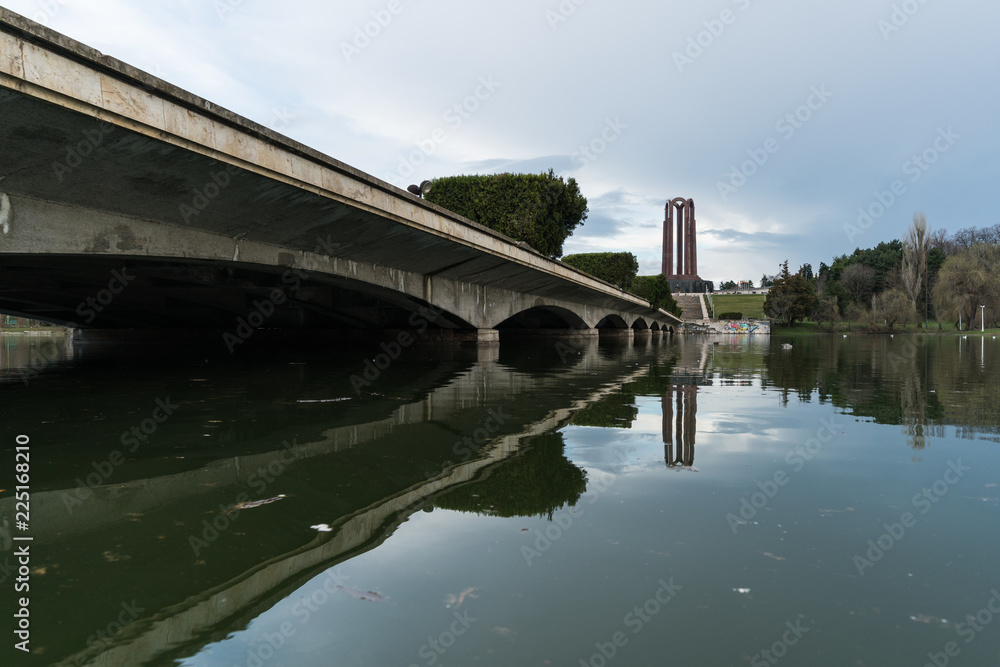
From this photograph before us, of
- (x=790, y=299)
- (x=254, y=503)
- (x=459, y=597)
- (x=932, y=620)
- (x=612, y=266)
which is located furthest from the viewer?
(x=790, y=299)

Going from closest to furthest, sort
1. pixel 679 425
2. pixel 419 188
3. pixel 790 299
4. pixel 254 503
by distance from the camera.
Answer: pixel 254 503
pixel 679 425
pixel 419 188
pixel 790 299

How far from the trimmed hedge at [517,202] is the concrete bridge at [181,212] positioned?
6.00m

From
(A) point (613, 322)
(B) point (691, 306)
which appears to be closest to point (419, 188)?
(A) point (613, 322)

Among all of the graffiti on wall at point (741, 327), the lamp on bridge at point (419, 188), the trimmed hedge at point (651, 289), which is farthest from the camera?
the graffiti on wall at point (741, 327)

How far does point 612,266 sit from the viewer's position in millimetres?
46906

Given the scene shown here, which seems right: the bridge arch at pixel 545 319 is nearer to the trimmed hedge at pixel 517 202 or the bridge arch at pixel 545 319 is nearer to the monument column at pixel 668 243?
the trimmed hedge at pixel 517 202

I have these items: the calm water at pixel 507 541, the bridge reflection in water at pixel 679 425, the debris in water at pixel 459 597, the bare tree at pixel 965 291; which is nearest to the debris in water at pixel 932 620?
the calm water at pixel 507 541

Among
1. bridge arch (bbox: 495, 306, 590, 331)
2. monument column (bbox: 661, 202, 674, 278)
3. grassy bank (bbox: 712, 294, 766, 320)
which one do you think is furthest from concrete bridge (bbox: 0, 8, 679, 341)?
monument column (bbox: 661, 202, 674, 278)

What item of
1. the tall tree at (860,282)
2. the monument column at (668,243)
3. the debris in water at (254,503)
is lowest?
the debris in water at (254,503)

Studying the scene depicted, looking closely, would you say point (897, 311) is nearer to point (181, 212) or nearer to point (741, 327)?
point (741, 327)

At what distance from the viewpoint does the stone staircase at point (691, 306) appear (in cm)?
9106

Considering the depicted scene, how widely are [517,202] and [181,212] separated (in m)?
18.9

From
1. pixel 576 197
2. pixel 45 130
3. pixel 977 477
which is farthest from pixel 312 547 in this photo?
pixel 576 197

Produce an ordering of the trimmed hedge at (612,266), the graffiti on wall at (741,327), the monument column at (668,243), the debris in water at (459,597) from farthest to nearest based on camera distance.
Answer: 1. the monument column at (668,243)
2. the graffiti on wall at (741,327)
3. the trimmed hedge at (612,266)
4. the debris in water at (459,597)
